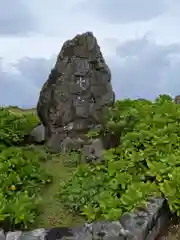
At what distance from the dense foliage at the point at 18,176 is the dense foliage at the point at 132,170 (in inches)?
22.7

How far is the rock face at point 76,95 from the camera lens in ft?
33.2

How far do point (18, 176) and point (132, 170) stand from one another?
6.27 ft

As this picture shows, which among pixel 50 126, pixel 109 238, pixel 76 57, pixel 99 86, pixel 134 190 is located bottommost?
pixel 109 238

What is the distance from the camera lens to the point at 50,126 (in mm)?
10352

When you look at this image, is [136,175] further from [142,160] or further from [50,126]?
[50,126]

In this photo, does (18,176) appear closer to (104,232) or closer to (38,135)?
(104,232)

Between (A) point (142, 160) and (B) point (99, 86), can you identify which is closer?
(A) point (142, 160)

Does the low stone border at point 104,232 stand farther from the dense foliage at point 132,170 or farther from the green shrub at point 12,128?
the green shrub at point 12,128

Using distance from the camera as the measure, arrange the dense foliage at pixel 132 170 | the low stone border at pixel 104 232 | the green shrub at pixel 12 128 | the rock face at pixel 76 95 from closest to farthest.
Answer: the low stone border at pixel 104 232
the dense foliage at pixel 132 170
the rock face at pixel 76 95
the green shrub at pixel 12 128

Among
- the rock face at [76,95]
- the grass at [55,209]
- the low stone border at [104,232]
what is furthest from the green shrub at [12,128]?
the low stone border at [104,232]

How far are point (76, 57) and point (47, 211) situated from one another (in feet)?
13.0

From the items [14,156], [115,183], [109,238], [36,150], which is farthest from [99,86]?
[109,238]

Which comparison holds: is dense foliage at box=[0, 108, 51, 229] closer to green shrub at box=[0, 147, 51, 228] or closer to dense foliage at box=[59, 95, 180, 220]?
green shrub at box=[0, 147, 51, 228]

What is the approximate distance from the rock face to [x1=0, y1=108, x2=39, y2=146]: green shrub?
2.85ft
